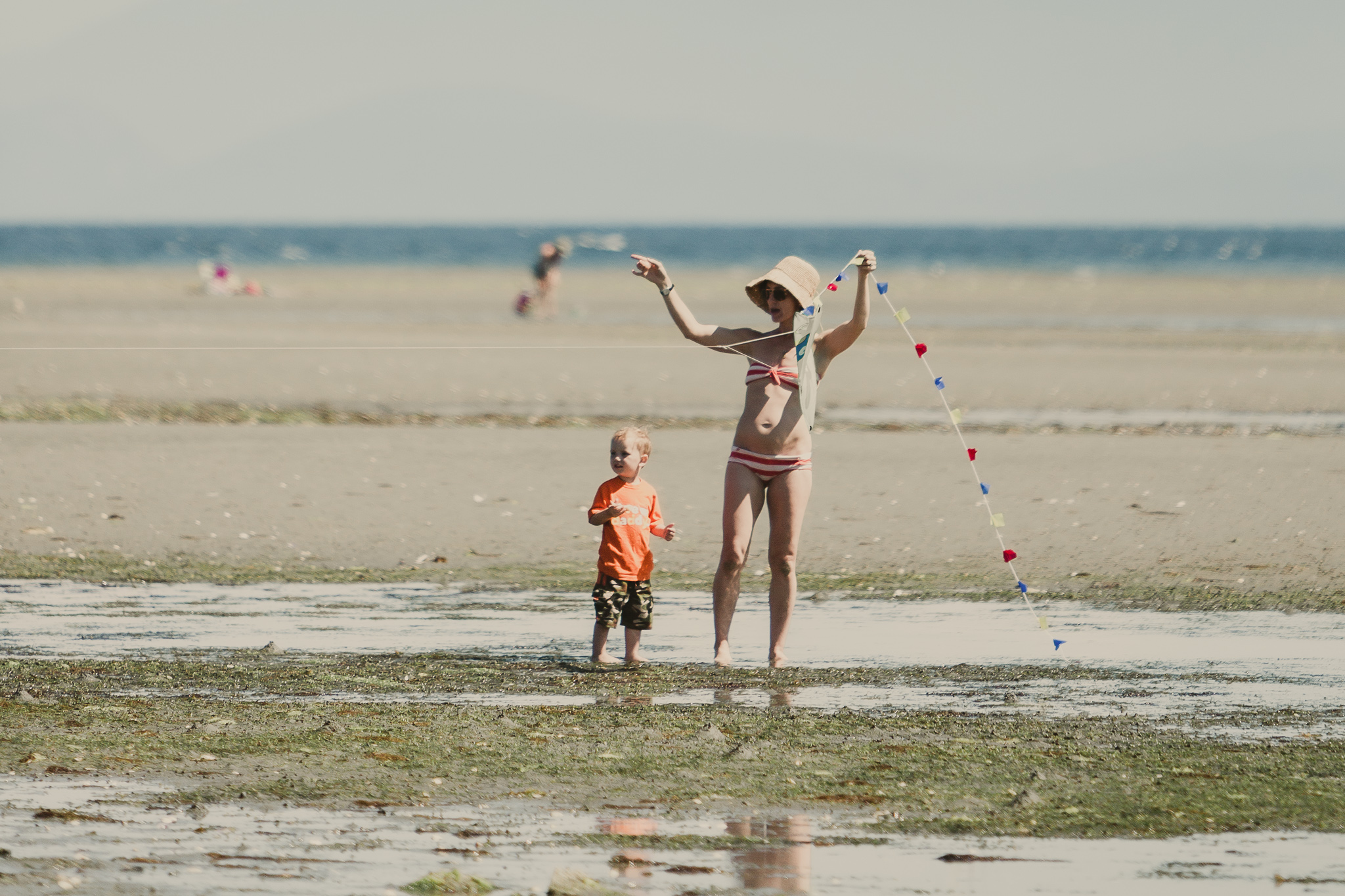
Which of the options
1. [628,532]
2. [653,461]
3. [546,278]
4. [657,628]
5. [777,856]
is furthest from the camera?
[546,278]

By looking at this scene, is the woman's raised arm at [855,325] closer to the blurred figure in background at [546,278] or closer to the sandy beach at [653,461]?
the sandy beach at [653,461]

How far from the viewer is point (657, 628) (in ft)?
25.8

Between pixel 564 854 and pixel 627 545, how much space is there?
2.91 meters

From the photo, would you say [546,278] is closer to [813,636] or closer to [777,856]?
[813,636]

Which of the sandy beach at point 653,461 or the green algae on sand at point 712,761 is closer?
the green algae on sand at point 712,761

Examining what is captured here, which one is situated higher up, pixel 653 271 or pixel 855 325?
pixel 653 271

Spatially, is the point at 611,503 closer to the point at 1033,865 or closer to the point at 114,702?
the point at 114,702

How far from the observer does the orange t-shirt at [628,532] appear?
7.16m

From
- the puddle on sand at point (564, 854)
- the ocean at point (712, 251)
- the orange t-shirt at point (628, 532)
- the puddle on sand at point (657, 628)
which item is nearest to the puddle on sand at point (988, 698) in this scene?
the puddle on sand at point (657, 628)

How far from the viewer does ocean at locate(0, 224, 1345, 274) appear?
72125mm

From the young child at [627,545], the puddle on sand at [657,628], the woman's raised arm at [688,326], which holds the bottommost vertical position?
the puddle on sand at [657,628]

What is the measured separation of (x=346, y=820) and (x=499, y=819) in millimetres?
406

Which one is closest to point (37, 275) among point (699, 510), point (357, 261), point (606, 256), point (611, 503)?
point (357, 261)

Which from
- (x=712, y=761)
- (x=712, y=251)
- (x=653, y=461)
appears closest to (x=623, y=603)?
(x=712, y=761)
